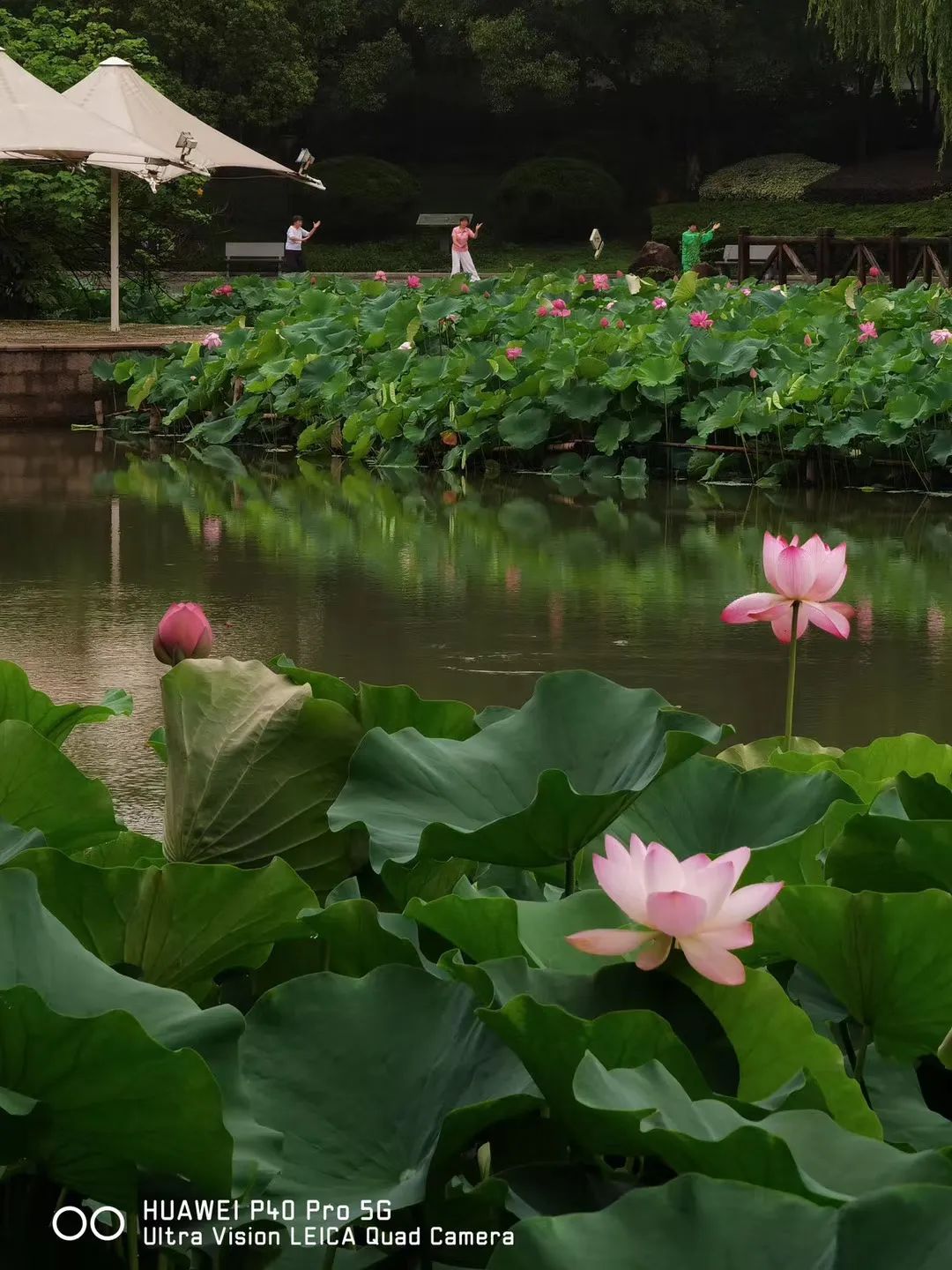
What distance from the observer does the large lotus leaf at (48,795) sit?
1607 millimetres

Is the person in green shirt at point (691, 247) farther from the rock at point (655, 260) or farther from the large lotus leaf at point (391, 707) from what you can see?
the large lotus leaf at point (391, 707)

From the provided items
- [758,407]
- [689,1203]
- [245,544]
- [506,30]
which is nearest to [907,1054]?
[689,1203]

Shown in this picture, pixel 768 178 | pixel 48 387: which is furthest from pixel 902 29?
pixel 768 178

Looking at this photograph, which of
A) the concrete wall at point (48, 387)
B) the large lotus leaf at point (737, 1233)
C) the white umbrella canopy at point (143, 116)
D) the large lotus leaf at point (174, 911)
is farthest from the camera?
the white umbrella canopy at point (143, 116)

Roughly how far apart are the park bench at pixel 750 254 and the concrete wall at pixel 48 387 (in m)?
10.3

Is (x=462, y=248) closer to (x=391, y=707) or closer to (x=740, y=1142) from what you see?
(x=391, y=707)

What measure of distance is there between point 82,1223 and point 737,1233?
39 cm

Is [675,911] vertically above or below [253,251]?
below

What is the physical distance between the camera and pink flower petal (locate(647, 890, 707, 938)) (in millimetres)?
1095

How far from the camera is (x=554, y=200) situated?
108 ft

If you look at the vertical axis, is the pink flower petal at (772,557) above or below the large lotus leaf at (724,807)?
above

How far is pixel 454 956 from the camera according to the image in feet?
4.00

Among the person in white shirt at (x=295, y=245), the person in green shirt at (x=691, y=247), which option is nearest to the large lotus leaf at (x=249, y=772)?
the person in green shirt at (x=691, y=247)

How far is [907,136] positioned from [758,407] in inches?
1134
